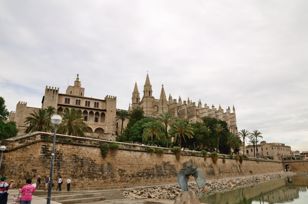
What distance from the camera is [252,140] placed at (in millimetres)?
77938

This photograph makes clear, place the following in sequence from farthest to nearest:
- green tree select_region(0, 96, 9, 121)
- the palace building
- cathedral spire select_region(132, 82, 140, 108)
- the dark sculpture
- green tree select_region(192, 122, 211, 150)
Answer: cathedral spire select_region(132, 82, 140, 108)
the palace building
green tree select_region(192, 122, 211, 150)
green tree select_region(0, 96, 9, 121)
the dark sculpture

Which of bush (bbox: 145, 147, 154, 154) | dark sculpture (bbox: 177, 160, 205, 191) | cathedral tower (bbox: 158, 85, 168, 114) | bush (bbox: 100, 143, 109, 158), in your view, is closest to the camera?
dark sculpture (bbox: 177, 160, 205, 191)

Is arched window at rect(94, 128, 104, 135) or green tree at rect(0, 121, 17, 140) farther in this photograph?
arched window at rect(94, 128, 104, 135)

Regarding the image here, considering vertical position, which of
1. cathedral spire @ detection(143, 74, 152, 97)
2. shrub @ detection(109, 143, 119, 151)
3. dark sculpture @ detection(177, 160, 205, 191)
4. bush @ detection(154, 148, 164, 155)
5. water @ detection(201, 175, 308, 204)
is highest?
cathedral spire @ detection(143, 74, 152, 97)

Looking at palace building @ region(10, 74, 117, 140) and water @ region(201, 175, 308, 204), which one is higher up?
palace building @ region(10, 74, 117, 140)

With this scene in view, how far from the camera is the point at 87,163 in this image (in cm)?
2222

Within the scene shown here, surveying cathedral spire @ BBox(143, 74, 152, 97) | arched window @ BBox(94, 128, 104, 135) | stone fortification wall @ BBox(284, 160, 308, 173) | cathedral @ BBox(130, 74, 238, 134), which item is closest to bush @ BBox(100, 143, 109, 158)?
arched window @ BBox(94, 128, 104, 135)

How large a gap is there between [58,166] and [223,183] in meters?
22.8

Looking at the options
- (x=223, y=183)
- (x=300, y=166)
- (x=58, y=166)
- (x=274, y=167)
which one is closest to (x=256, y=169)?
(x=274, y=167)

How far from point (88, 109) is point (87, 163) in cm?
3695

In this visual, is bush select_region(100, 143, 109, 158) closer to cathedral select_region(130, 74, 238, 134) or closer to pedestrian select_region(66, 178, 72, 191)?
pedestrian select_region(66, 178, 72, 191)

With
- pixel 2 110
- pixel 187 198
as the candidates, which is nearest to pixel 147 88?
Result: pixel 2 110

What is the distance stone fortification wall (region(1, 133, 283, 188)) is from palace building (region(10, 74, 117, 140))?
2807 centimetres

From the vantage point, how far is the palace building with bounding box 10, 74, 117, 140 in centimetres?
5322
